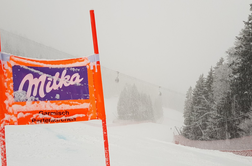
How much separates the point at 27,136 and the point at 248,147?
14.7m

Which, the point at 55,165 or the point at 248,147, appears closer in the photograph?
the point at 55,165

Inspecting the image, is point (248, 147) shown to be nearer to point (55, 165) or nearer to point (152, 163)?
point (152, 163)

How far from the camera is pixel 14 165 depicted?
15.0 feet

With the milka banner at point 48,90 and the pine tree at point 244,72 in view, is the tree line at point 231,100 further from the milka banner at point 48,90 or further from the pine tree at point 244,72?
the milka banner at point 48,90

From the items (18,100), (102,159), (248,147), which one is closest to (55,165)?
(102,159)

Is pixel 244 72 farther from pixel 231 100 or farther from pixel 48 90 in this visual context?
pixel 48 90

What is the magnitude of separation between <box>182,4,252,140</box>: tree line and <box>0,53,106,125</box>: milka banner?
15.0 m

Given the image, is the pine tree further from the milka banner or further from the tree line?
the milka banner

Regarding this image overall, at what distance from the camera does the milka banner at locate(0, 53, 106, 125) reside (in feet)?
9.23

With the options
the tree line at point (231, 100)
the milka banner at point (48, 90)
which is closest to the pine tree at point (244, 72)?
the tree line at point (231, 100)

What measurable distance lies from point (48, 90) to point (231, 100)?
16469 mm

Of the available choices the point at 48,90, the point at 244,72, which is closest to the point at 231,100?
the point at 244,72

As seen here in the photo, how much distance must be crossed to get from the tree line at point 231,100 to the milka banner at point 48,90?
1501 cm

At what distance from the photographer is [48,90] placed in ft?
9.53
